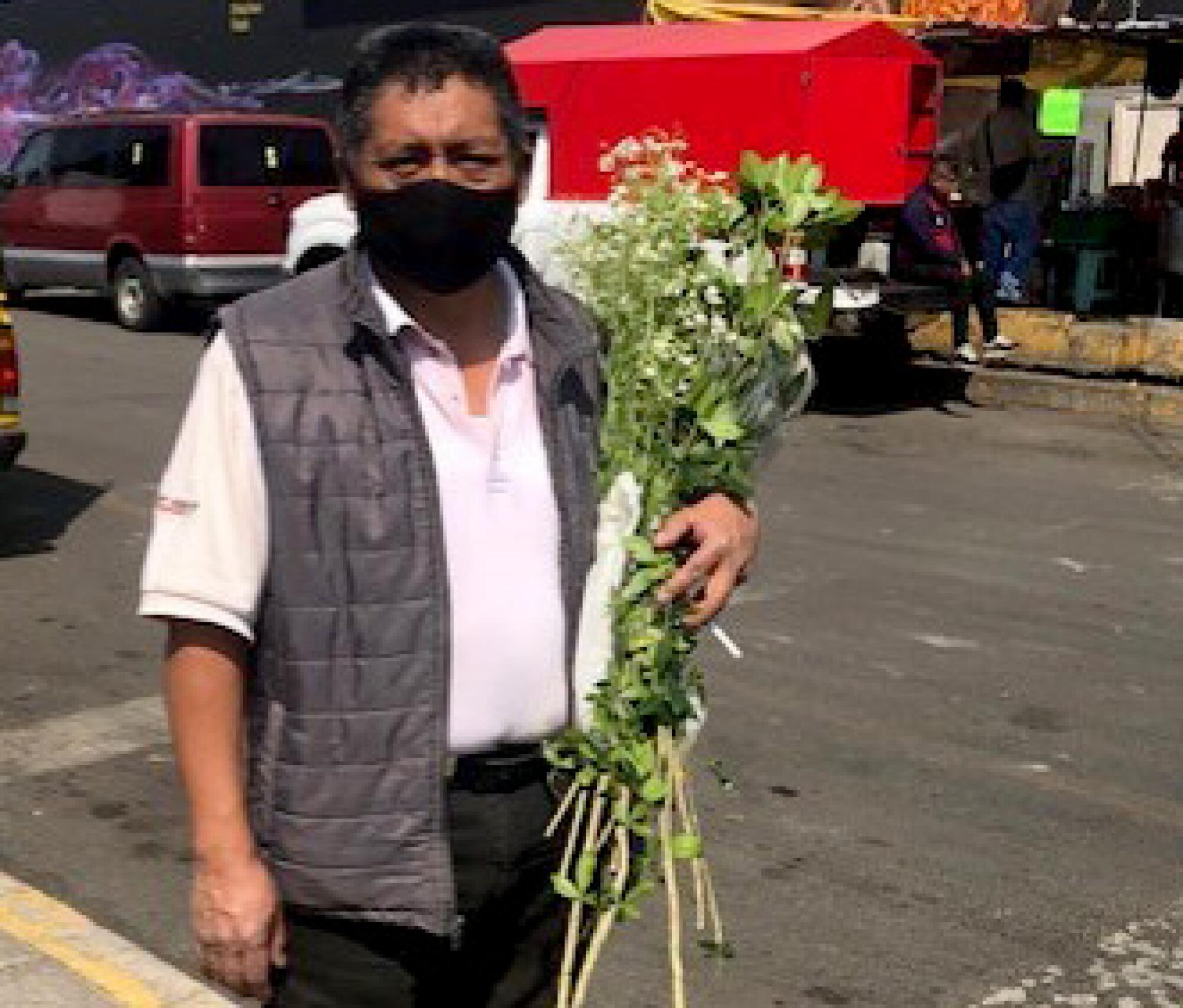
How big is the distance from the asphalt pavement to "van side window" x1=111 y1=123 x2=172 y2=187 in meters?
6.10

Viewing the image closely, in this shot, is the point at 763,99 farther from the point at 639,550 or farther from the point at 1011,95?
the point at 639,550

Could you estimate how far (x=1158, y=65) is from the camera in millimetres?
13695

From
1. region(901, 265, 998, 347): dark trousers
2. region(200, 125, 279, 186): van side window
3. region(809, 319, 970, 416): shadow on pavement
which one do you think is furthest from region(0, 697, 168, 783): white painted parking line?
region(200, 125, 279, 186): van side window

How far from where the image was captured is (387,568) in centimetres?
195

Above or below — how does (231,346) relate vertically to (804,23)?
below

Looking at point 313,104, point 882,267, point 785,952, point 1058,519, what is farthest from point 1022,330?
point 313,104

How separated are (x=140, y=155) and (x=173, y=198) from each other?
73 centimetres

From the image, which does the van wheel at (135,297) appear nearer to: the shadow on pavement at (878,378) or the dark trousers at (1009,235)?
the shadow on pavement at (878,378)

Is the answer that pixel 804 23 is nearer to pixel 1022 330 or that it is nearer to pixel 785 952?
pixel 1022 330

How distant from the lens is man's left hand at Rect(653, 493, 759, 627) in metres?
2.13

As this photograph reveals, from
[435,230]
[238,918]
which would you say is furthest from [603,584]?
[238,918]

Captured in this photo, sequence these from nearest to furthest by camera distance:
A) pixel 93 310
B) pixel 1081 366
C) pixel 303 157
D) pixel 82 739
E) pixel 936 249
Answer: pixel 82 739 < pixel 936 249 < pixel 1081 366 < pixel 303 157 < pixel 93 310

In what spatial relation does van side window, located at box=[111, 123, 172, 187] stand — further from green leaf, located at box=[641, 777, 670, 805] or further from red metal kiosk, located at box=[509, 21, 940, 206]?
green leaf, located at box=[641, 777, 670, 805]

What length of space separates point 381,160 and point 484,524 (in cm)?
48
